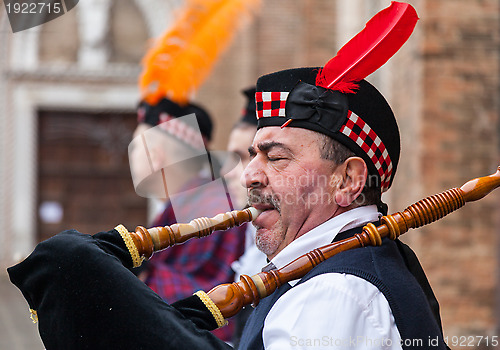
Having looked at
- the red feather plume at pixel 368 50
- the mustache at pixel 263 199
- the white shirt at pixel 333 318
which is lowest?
the white shirt at pixel 333 318

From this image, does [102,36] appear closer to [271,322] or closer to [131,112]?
[131,112]

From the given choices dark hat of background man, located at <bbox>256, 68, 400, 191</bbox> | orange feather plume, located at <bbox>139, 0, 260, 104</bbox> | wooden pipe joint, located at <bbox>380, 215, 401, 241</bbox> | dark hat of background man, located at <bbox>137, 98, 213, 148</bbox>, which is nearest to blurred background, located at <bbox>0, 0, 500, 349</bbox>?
orange feather plume, located at <bbox>139, 0, 260, 104</bbox>

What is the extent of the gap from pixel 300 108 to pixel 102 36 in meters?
11.3

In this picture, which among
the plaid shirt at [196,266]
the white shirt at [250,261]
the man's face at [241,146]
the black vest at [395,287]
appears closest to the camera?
the black vest at [395,287]

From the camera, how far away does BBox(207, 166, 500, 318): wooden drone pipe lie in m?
1.54

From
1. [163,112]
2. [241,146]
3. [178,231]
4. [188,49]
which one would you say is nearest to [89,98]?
[188,49]

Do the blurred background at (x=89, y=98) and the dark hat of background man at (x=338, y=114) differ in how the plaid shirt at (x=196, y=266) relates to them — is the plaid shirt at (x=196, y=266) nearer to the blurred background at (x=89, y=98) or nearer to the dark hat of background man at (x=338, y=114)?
the dark hat of background man at (x=338, y=114)

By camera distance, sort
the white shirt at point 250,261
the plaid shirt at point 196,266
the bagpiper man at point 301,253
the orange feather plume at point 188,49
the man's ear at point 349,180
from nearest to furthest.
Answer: the bagpiper man at point 301,253 < the man's ear at point 349,180 < the white shirt at point 250,261 < the plaid shirt at point 196,266 < the orange feather plume at point 188,49

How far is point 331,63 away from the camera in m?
1.76

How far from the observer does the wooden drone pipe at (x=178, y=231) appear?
1.57 m

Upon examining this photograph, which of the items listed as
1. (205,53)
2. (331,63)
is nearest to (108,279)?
(331,63)

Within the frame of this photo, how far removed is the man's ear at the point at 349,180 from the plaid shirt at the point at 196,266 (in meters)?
1.61

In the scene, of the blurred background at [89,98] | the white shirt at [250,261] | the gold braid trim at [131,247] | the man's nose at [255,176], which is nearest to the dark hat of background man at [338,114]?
the man's nose at [255,176]

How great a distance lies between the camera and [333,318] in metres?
1.44
